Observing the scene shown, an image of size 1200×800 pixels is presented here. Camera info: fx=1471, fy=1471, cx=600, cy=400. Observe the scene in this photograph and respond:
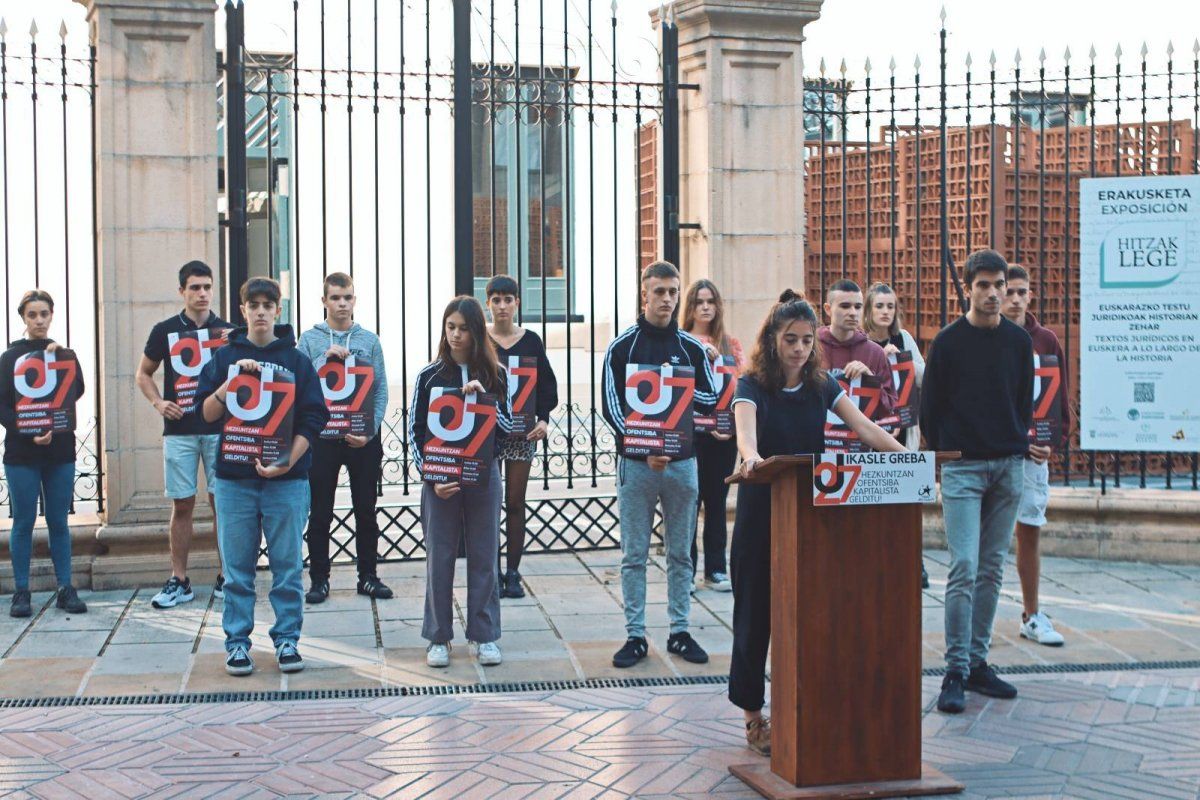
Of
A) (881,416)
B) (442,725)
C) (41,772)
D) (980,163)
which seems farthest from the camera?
(980,163)

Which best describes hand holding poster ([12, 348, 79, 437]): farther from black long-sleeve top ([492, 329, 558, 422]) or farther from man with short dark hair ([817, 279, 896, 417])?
man with short dark hair ([817, 279, 896, 417])

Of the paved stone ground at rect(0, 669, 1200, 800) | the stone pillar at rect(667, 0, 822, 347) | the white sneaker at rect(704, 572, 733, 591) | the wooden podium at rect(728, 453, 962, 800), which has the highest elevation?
the stone pillar at rect(667, 0, 822, 347)

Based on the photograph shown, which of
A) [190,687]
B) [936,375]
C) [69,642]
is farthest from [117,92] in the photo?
[936,375]

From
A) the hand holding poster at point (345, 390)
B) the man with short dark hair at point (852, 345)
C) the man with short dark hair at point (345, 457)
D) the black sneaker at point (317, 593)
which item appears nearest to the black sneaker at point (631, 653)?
the man with short dark hair at point (852, 345)

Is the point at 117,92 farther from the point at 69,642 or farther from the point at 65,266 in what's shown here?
the point at 69,642

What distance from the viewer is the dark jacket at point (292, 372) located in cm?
677

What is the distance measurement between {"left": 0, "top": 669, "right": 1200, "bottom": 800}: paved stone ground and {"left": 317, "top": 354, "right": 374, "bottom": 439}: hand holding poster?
2.24 meters

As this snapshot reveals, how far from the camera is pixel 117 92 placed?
857cm

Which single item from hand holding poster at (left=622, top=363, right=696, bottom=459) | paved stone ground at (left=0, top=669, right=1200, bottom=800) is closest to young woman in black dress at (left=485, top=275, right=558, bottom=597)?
hand holding poster at (left=622, top=363, right=696, bottom=459)

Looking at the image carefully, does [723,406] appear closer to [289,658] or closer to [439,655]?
[439,655]

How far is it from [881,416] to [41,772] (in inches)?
180

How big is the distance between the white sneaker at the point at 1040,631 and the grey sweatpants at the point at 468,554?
2.64 m

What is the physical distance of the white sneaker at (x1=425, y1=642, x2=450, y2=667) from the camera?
6.82 m

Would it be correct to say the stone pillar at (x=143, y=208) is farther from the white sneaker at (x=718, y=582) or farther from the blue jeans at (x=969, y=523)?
the blue jeans at (x=969, y=523)
